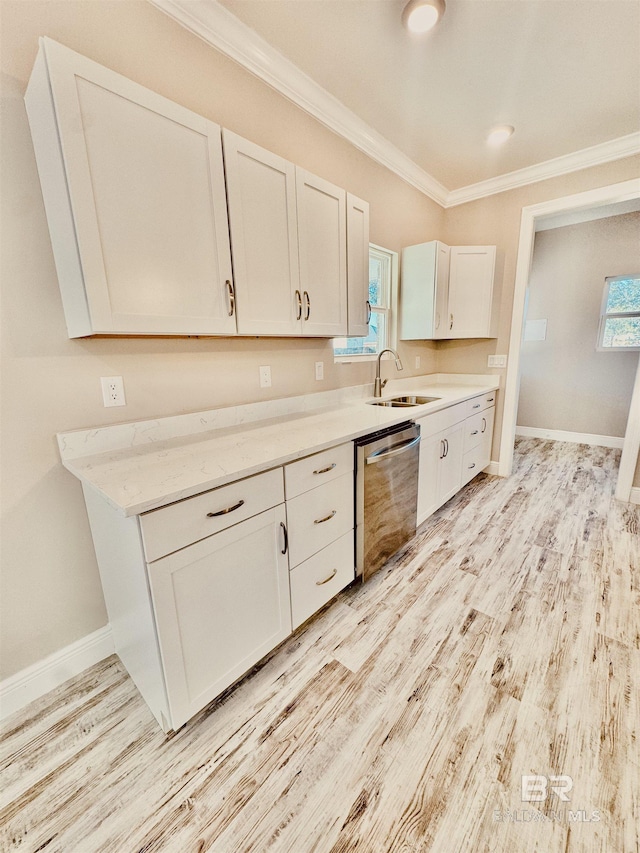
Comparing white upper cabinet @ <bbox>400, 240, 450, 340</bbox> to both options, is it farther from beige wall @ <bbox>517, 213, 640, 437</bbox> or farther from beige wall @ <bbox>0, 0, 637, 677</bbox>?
beige wall @ <bbox>517, 213, 640, 437</bbox>

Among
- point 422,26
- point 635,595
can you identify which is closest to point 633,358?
point 635,595

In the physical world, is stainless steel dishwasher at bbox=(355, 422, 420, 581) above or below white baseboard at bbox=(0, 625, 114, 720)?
above

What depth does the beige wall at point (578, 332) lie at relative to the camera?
158 inches

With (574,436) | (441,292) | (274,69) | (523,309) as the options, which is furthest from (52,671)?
(574,436)

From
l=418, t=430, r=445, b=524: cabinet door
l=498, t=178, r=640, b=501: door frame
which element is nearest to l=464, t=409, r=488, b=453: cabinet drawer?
l=498, t=178, r=640, b=501: door frame

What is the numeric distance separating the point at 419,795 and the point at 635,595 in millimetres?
1605

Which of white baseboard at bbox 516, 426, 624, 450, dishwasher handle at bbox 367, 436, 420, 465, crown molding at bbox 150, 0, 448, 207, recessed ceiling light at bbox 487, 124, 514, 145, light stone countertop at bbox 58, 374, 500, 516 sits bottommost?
white baseboard at bbox 516, 426, 624, 450

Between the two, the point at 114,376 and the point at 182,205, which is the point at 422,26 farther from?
the point at 114,376

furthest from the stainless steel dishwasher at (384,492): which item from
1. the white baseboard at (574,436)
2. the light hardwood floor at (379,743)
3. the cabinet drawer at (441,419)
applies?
the white baseboard at (574,436)

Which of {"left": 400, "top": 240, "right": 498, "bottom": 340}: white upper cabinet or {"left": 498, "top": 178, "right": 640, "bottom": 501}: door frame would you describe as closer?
{"left": 498, "top": 178, "right": 640, "bottom": 501}: door frame

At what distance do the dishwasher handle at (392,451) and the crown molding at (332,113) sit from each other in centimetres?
202

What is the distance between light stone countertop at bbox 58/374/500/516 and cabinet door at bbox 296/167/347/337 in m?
0.51

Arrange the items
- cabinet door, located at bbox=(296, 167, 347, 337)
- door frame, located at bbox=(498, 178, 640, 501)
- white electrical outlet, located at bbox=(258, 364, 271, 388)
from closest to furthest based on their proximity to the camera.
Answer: cabinet door, located at bbox=(296, 167, 347, 337) → white electrical outlet, located at bbox=(258, 364, 271, 388) → door frame, located at bbox=(498, 178, 640, 501)

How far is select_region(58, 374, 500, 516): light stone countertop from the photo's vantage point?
1007 mm
